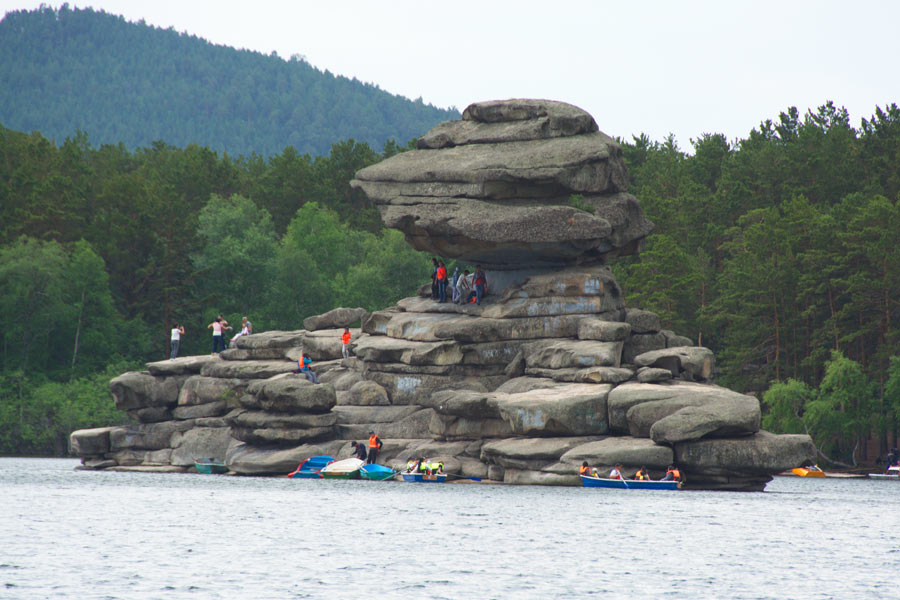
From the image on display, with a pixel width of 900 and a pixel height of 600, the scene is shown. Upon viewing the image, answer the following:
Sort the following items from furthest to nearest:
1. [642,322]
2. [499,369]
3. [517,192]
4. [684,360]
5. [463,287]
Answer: [463,287] < [517,192] < [642,322] < [499,369] < [684,360]

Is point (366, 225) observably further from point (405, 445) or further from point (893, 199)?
point (405, 445)

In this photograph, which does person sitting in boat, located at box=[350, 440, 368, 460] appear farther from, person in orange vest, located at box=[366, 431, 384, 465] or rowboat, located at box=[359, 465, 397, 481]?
rowboat, located at box=[359, 465, 397, 481]

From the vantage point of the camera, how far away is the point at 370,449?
57.7 m

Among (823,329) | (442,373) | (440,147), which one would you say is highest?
(440,147)

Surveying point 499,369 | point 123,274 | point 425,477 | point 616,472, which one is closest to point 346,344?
point 499,369

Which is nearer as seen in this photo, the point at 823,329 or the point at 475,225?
the point at 475,225

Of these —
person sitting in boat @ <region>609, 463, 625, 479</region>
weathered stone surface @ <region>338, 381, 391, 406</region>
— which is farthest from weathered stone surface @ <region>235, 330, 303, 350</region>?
person sitting in boat @ <region>609, 463, 625, 479</region>

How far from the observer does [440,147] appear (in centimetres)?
6594

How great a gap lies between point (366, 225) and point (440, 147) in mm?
60512

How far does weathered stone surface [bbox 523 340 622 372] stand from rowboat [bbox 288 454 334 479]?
1144 centimetres

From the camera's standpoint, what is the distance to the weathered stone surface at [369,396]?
60938 mm

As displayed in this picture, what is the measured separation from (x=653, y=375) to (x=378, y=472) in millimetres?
14769

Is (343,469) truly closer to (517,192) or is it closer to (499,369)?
(499,369)

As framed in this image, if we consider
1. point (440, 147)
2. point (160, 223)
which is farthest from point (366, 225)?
point (440, 147)
